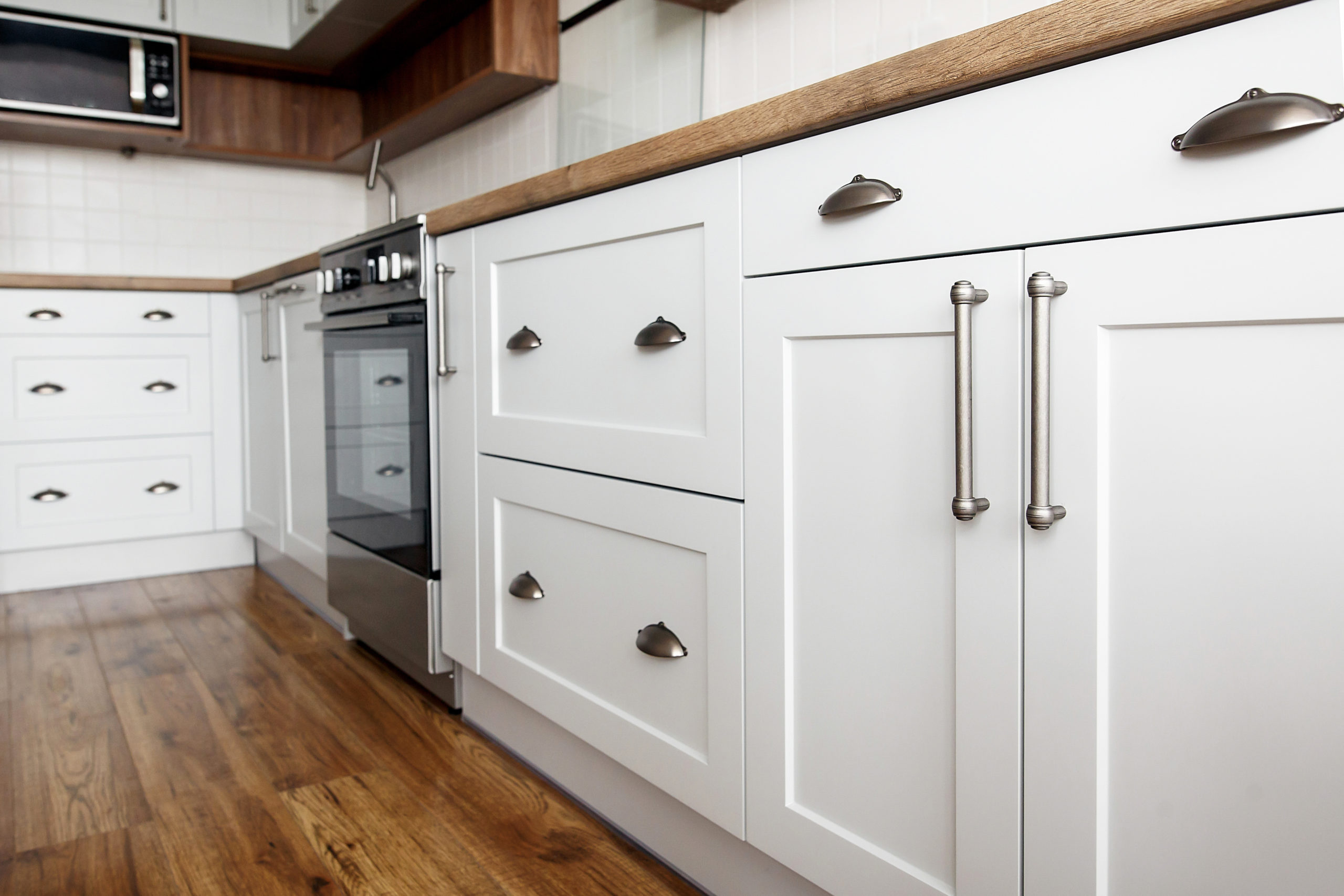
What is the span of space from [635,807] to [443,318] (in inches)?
36.0

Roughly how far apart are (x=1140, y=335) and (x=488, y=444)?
44.1 inches

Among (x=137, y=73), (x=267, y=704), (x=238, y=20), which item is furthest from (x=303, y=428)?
(x=238, y=20)

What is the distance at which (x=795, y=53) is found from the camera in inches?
72.1

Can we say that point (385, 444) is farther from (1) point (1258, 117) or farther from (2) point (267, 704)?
(1) point (1258, 117)

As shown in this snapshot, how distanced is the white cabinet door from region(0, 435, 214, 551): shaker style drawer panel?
16 cm

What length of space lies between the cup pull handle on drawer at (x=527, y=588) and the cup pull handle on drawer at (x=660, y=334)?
47 centimetres

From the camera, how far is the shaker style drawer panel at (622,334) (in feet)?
3.60

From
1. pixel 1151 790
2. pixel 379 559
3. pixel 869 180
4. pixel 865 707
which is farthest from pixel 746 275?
pixel 379 559

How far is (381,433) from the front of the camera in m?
1.95

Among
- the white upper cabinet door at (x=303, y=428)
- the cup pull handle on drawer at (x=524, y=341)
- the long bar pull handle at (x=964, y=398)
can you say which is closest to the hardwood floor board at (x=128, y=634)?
the white upper cabinet door at (x=303, y=428)

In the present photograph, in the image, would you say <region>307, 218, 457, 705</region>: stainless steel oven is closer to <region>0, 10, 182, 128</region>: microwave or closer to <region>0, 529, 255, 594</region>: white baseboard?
<region>0, 529, 255, 594</region>: white baseboard

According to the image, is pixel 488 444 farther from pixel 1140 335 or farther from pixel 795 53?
pixel 1140 335

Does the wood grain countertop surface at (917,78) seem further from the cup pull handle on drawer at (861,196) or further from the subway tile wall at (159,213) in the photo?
the subway tile wall at (159,213)

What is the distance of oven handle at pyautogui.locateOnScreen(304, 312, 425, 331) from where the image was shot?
1804 millimetres
